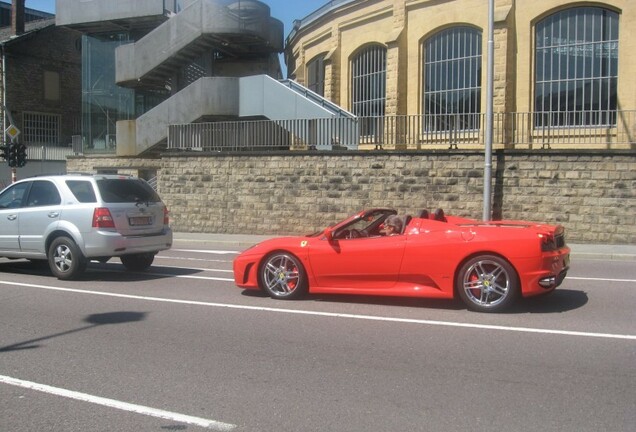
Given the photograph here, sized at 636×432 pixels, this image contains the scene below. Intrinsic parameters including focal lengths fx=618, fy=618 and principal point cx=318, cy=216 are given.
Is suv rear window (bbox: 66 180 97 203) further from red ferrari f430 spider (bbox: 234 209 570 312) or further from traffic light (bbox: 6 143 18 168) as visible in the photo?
traffic light (bbox: 6 143 18 168)

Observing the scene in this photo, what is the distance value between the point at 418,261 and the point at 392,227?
2.34ft

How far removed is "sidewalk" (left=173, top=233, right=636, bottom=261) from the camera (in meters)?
14.7

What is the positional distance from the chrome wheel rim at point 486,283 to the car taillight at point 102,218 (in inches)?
236

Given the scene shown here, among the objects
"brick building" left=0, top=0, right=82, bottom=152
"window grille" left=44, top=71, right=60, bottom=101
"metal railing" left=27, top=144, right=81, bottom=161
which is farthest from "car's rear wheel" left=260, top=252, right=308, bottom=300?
"window grille" left=44, top=71, right=60, bottom=101

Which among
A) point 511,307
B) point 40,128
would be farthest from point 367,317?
point 40,128

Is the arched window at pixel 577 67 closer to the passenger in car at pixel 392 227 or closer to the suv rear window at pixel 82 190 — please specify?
the passenger in car at pixel 392 227

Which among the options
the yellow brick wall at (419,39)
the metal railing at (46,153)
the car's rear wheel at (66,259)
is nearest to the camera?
the car's rear wheel at (66,259)

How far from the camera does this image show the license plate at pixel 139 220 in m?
10.7

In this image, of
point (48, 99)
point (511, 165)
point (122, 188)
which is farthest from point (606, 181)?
point (48, 99)

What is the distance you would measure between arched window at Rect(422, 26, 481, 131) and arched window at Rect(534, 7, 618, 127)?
2.14m

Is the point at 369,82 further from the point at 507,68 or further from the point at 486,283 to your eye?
the point at 486,283

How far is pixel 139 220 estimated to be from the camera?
1084cm

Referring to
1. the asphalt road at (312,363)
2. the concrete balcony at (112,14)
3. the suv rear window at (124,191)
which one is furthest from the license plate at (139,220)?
the concrete balcony at (112,14)

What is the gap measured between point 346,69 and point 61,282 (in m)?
18.1
